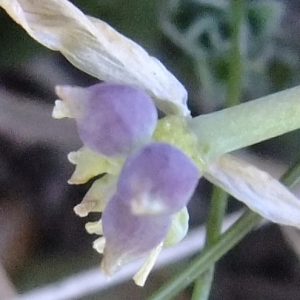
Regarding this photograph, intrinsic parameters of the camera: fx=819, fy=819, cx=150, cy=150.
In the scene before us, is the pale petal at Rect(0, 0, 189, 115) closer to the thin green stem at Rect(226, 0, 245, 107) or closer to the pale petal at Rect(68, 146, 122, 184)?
the pale petal at Rect(68, 146, 122, 184)

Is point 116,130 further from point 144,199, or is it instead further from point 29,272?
point 29,272

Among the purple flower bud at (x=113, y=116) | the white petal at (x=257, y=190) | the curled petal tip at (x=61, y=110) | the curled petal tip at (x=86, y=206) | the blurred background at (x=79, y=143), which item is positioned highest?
the purple flower bud at (x=113, y=116)

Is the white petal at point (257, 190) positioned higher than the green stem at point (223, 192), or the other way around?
the white petal at point (257, 190)

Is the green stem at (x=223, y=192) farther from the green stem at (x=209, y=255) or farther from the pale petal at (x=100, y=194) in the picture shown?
the pale petal at (x=100, y=194)

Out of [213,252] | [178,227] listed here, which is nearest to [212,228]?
[213,252]

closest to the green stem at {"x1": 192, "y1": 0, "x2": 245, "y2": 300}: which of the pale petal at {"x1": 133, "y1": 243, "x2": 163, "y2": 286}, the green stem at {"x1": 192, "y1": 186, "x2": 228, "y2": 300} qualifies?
the green stem at {"x1": 192, "y1": 186, "x2": 228, "y2": 300}

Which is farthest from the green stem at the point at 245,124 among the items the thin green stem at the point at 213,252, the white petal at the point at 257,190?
the thin green stem at the point at 213,252

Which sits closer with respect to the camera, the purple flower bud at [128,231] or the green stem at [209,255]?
the purple flower bud at [128,231]
